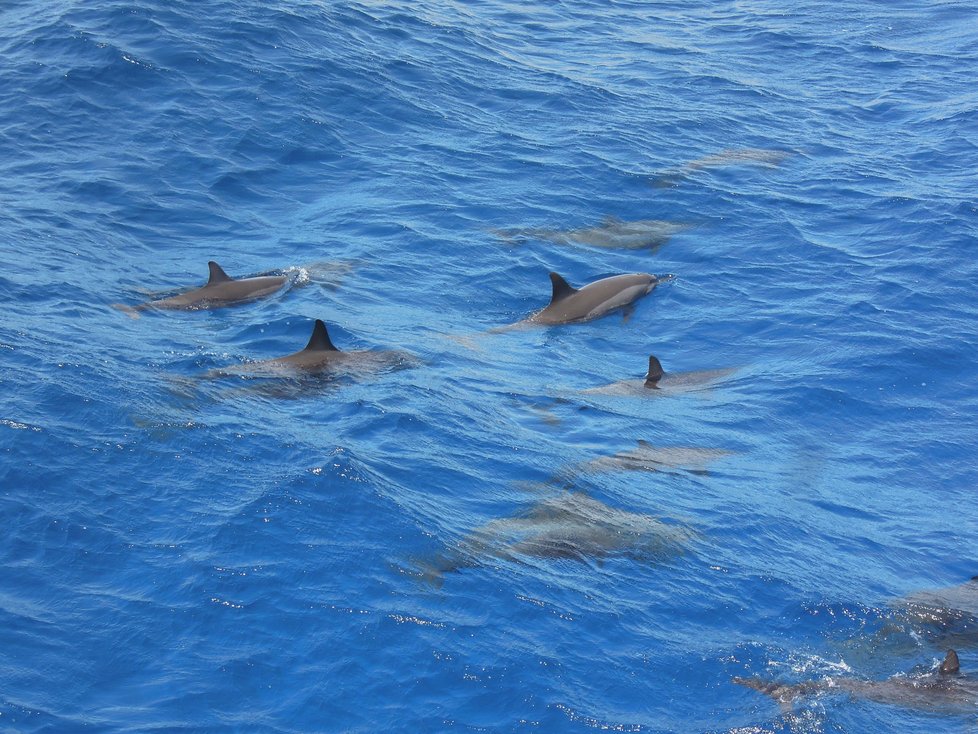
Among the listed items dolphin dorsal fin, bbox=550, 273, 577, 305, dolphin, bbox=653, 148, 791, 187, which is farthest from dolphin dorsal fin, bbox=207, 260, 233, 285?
dolphin, bbox=653, 148, 791, 187

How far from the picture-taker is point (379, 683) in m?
8.73

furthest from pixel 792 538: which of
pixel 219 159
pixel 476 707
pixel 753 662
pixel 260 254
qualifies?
pixel 219 159

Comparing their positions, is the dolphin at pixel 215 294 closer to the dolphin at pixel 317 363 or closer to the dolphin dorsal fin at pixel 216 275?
the dolphin dorsal fin at pixel 216 275

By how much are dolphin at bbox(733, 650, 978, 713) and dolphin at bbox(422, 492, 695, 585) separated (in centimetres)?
183

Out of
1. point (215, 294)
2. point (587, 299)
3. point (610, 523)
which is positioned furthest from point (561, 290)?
point (610, 523)

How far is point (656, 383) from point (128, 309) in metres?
6.91

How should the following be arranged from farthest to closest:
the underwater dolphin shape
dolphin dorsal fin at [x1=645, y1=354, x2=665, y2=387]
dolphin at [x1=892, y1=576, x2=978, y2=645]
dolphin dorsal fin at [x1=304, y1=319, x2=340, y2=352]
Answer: the underwater dolphin shape < dolphin dorsal fin at [x1=645, y1=354, x2=665, y2=387] < dolphin dorsal fin at [x1=304, y1=319, x2=340, y2=352] < dolphin at [x1=892, y1=576, x2=978, y2=645]

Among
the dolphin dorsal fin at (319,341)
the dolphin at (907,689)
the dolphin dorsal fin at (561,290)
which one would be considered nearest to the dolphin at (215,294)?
the dolphin dorsal fin at (319,341)

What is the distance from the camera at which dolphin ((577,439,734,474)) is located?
463 inches

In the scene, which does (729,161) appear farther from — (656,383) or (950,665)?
(950,665)

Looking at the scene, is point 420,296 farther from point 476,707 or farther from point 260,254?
point 476,707

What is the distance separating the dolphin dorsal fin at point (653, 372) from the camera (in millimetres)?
13719

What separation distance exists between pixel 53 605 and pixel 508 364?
650 cm

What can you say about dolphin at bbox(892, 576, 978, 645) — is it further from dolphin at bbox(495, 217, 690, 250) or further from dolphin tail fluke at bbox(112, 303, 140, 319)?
dolphin tail fluke at bbox(112, 303, 140, 319)
